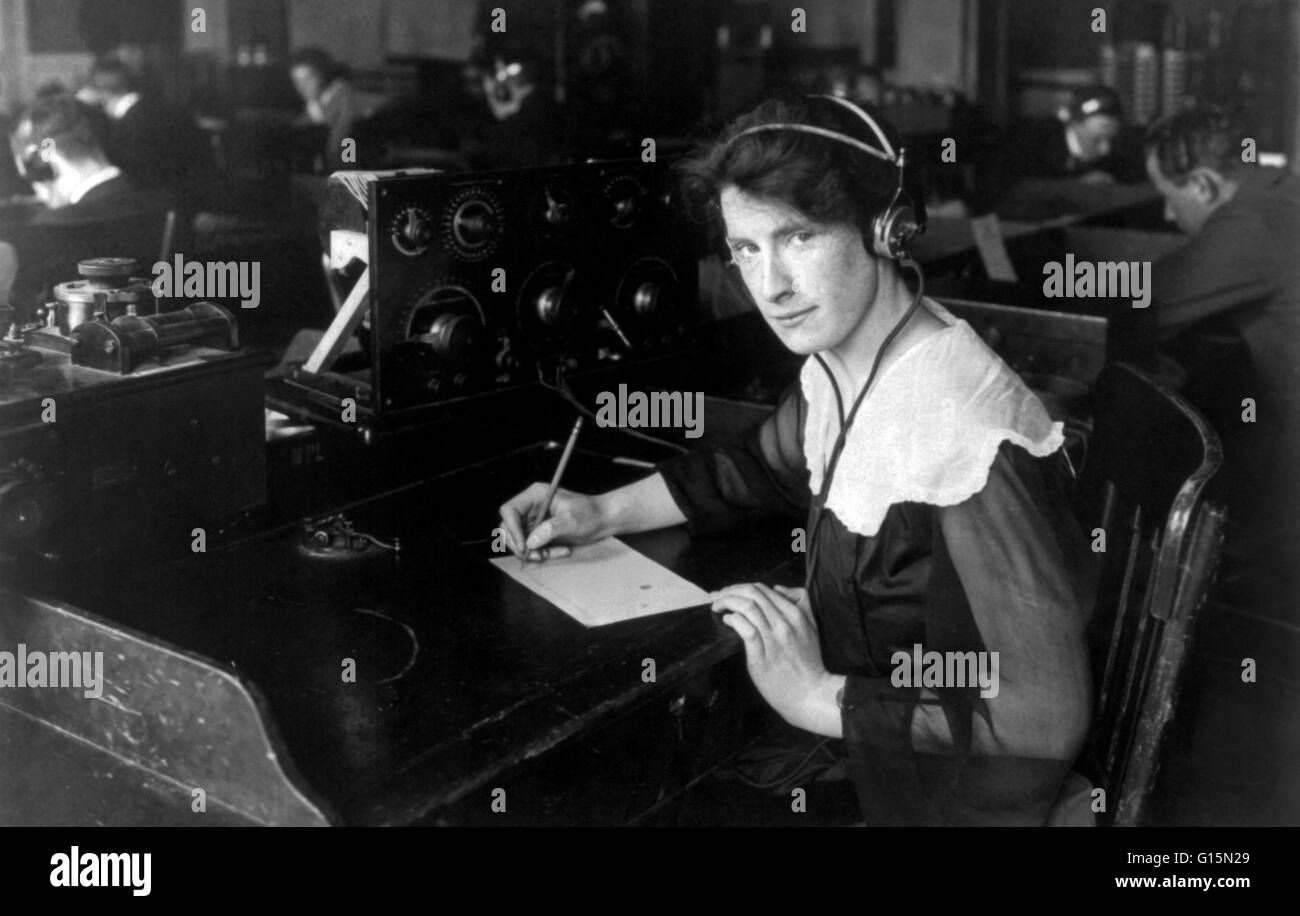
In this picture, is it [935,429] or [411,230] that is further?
[411,230]

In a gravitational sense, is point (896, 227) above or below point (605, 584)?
above

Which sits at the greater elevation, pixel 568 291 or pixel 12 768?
pixel 568 291

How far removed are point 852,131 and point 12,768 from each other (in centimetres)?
106

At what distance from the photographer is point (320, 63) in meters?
8.48

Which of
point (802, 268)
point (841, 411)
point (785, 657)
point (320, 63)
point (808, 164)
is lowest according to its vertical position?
point (785, 657)

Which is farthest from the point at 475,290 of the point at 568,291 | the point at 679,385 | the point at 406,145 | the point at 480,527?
the point at 406,145

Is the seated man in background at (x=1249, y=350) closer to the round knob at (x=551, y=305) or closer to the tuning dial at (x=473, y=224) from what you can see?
the round knob at (x=551, y=305)

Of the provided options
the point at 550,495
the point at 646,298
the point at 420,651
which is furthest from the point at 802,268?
the point at 646,298

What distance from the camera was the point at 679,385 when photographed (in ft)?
7.89

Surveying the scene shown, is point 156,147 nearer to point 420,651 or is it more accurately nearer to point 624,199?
point 624,199

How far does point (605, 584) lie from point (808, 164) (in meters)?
0.55

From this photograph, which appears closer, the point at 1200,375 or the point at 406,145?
the point at 1200,375

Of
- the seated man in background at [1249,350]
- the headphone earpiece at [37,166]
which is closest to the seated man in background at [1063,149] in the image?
the seated man in background at [1249,350]
